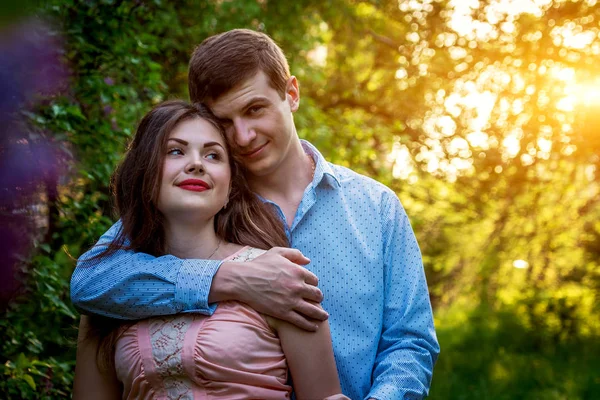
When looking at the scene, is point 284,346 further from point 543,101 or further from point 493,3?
point 493,3

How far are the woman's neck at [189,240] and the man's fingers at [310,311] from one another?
14.0 inches

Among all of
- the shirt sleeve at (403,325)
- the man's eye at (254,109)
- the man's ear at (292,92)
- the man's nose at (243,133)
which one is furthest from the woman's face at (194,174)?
the shirt sleeve at (403,325)

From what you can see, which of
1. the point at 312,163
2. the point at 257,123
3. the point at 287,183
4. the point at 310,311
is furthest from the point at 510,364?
the point at 310,311

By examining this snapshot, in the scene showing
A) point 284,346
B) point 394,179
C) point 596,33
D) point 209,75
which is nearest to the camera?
point 284,346

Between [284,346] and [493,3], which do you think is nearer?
[284,346]

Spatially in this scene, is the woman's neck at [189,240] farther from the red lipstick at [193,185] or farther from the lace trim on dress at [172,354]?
the lace trim on dress at [172,354]

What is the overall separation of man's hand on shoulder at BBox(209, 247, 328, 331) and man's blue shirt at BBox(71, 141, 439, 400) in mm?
54

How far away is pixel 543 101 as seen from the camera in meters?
4.95

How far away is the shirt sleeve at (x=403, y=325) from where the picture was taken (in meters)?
2.13

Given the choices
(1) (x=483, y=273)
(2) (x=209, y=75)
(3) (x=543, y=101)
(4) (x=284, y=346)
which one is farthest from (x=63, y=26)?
(1) (x=483, y=273)

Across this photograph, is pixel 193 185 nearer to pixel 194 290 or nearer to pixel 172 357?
pixel 194 290

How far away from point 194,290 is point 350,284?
0.56 meters

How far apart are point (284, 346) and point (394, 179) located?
406 cm

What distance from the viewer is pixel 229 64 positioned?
2312mm
